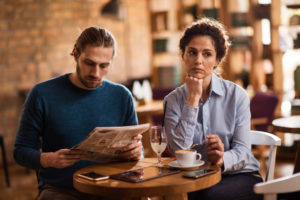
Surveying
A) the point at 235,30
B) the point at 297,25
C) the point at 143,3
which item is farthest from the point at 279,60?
the point at 143,3

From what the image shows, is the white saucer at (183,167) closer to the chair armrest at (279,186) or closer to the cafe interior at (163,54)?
the chair armrest at (279,186)

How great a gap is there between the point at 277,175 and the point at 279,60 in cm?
140

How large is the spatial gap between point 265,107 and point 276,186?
2725mm

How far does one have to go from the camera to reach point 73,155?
1.91 meters

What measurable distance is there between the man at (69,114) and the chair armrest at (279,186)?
0.65 m

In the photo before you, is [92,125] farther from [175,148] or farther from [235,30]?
[235,30]

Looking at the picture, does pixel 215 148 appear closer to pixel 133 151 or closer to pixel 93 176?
pixel 133 151

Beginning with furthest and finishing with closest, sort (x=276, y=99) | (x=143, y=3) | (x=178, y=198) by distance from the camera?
Result: (x=143, y=3)
(x=276, y=99)
(x=178, y=198)

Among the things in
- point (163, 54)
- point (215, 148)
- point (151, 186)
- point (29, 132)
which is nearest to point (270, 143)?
point (215, 148)

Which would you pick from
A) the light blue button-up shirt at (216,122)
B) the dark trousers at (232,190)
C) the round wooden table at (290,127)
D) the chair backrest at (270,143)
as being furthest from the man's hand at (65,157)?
the round wooden table at (290,127)

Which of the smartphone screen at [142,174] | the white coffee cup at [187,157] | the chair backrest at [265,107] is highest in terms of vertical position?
the white coffee cup at [187,157]

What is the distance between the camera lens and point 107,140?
1.81m

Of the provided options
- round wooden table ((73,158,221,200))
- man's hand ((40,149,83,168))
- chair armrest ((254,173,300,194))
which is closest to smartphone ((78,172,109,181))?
round wooden table ((73,158,221,200))

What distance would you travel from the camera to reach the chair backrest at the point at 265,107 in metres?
4.20
